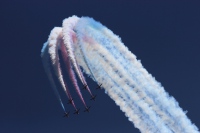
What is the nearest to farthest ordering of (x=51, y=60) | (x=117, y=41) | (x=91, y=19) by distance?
(x=51, y=60) → (x=91, y=19) → (x=117, y=41)

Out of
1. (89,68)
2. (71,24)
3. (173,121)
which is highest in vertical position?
(71,24)

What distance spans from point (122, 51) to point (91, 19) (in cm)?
951

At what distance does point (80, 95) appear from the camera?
75.4m

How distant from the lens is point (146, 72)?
278 feet

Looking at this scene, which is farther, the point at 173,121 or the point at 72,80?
the point at 173,121

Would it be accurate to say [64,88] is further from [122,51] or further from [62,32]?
[122,51]

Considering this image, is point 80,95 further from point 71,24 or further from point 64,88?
point 71,24

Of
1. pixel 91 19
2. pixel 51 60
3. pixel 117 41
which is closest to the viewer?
pixel 51 60

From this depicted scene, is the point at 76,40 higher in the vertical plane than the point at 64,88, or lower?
higher

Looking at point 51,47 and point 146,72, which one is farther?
point 146,72

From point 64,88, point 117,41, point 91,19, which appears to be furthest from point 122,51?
point 64,88

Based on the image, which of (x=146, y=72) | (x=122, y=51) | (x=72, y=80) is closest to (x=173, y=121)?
(x=146, y=72)

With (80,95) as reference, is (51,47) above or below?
above

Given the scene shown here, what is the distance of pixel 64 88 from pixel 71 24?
10126 millimetres
